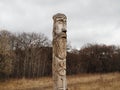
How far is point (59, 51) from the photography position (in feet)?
26.9

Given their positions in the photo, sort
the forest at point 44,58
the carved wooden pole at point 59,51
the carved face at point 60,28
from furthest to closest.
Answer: the forest at point 44,58 < the carved face at point 60,28 < the carved wooden pole at point 59,51

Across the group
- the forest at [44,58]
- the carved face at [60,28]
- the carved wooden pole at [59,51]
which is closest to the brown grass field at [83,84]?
the carved wooden pole at [59,51]

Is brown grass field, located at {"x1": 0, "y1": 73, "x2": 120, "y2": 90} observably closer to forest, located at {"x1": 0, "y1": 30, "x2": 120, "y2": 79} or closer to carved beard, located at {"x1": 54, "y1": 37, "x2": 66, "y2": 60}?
carved beard, located at {"x1": 54, "y1": 37, "x2": 66, "y2": 60}

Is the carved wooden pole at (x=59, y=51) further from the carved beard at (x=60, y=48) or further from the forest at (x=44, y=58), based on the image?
the forest at (x=44, y=58)

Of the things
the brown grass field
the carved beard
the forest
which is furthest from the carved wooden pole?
the forest

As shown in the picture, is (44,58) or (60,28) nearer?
(60,28)

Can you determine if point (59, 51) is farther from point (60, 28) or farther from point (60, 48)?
point (60, 28)

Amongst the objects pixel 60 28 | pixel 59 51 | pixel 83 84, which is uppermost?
pixel 60 28

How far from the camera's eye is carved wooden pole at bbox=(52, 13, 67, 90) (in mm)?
8109

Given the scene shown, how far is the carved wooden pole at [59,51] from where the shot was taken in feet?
26.6

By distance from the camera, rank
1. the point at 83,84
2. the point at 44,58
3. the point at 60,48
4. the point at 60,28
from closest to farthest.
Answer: the point at 60,48 → the point at 60,28 → the point at 83,84 → the point at 44,58

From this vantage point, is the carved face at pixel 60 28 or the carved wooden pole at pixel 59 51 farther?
the carved face at pixel 60 28

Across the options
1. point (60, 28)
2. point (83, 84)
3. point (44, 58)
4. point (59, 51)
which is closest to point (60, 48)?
point (59, 51)

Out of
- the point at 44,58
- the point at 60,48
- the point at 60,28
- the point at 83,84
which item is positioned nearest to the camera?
the point at 60,48
